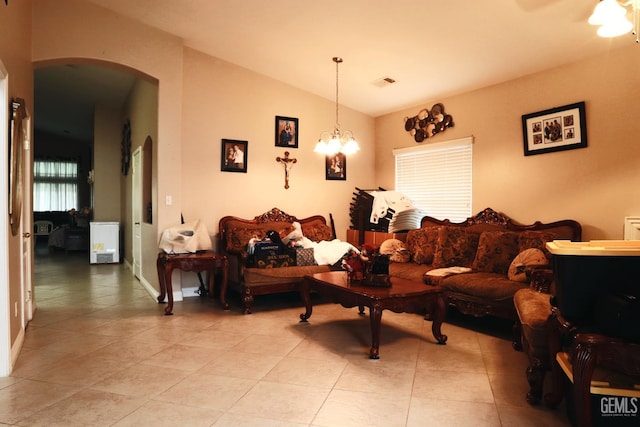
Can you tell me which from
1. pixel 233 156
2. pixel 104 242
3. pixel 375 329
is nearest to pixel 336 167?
pixel 233 156

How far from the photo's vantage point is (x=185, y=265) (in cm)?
449

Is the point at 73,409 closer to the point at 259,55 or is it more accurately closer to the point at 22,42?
the point at 22,42

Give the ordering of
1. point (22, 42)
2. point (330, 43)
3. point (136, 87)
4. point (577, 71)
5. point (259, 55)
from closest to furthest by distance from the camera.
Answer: point (22, 42), point (577, 71), point (330, 43), point (259, 55), point (136, 87)

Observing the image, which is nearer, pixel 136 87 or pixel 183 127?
pixel 183 127

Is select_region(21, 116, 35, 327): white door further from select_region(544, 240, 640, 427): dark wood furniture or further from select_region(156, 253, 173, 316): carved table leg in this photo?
select_region(544, 240, 640, 427): dark wood furniture

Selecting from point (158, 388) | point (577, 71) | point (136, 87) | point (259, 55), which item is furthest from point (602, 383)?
point (136, 87)

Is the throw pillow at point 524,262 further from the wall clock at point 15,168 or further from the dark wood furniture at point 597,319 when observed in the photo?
the wall clock at point 15,168

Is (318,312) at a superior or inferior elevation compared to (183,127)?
inferior

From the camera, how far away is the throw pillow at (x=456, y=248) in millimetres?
4641

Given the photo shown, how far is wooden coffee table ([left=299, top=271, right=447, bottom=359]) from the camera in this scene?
3.19 meters

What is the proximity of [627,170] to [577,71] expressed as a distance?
1.10m

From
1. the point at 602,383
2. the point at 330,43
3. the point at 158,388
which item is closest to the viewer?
the point at 602,383

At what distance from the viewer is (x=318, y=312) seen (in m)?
4.59

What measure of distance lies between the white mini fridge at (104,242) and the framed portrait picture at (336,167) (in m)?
4.67
